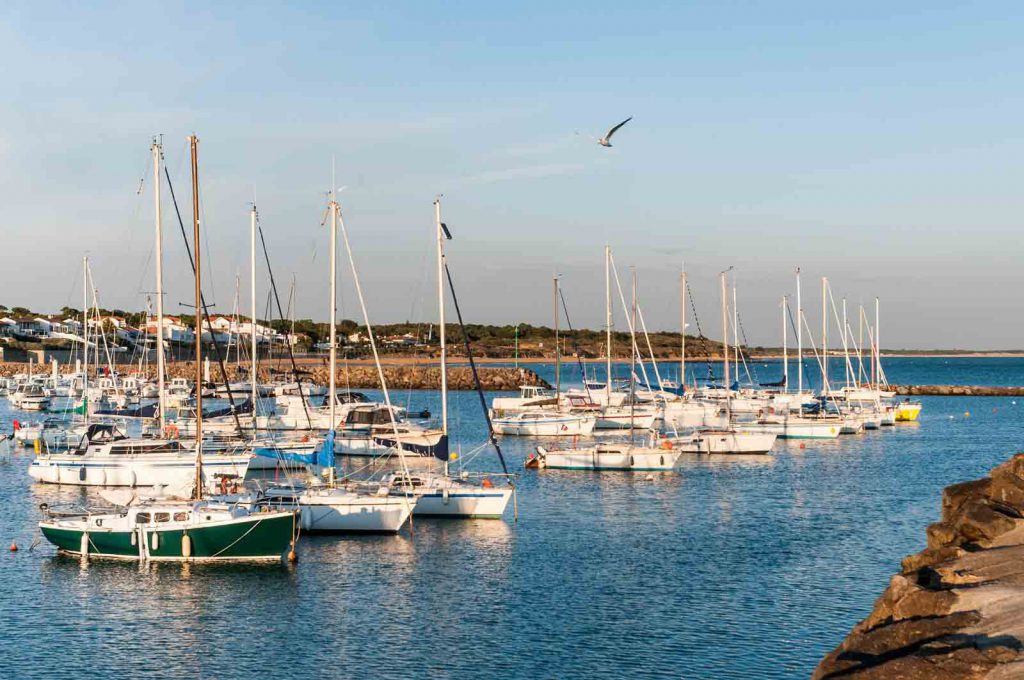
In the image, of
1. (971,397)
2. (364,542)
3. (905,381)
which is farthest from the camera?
(905,381)

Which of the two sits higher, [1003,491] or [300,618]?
[1003,491]

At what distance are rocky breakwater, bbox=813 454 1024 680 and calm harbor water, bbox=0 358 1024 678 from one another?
3.74 m

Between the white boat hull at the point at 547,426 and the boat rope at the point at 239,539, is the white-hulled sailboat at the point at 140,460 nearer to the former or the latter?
the boat rope at the point at 239,539

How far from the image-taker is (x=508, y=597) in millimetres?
29125

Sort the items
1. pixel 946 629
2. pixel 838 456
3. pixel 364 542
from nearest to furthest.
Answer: pixel 946 629 → pixel 364 542 → pixel 838 456

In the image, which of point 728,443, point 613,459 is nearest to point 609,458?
point 613,459

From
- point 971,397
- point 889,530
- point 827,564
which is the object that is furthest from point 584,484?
point 971,397

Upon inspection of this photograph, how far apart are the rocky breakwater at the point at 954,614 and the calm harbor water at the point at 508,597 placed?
3745mm

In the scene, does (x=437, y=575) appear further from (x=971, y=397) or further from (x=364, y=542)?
(x=971, y=397)

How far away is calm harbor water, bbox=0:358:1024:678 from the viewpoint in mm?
23953

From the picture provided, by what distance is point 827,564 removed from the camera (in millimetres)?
33281

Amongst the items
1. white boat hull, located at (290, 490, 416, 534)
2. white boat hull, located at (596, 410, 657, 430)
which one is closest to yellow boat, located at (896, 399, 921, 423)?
white boat hull, located at (596, 410, 657, 430)

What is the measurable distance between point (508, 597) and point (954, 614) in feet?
43.6

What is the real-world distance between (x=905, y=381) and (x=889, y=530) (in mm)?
158910
